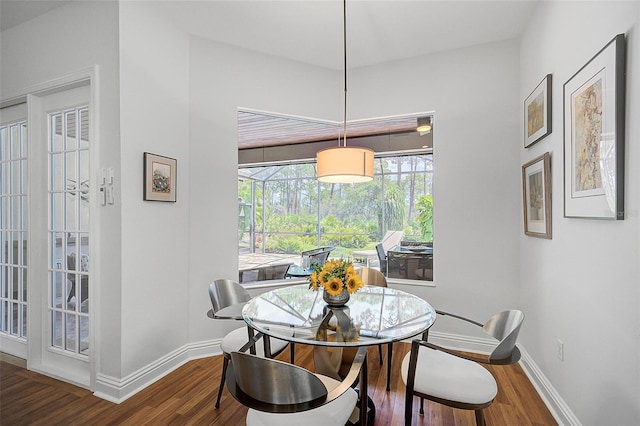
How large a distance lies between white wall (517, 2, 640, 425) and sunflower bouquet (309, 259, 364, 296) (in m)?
1.27

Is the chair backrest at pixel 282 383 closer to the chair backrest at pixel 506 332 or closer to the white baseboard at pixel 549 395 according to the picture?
the chair backrest at pixel 506 332

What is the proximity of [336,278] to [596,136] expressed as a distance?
159 centimetres

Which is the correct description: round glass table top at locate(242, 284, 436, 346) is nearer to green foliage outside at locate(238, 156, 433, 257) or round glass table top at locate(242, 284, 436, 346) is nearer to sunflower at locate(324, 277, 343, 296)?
sunflower at locate(324, 277, 343, 296)

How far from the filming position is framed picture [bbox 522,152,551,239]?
2.17 metres

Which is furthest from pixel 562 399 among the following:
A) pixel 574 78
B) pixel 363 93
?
pixel 363 93

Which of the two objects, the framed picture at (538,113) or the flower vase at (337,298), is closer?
the flower vase at (337,298)

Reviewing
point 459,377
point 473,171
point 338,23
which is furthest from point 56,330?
point 473,171

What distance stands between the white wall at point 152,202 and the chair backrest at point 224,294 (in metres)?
0.55

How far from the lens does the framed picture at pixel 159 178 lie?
Answer: 2.39 metres

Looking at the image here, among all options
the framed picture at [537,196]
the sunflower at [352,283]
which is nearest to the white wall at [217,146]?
the sunflower at [352,283]

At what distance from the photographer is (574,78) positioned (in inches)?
69.8

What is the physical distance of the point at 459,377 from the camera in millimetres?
1598

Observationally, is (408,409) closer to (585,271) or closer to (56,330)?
(585,271)

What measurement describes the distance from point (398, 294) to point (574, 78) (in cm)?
179
